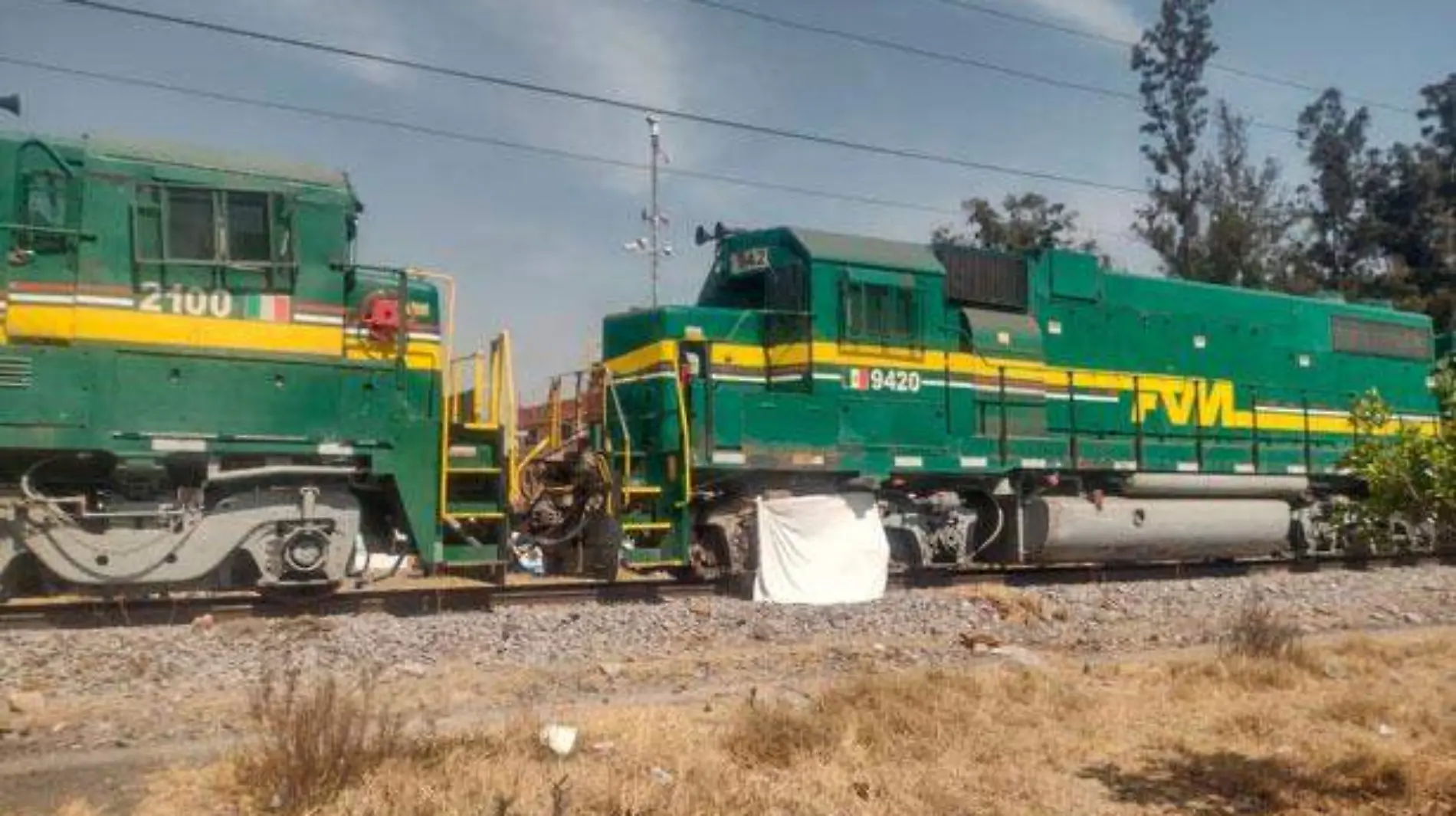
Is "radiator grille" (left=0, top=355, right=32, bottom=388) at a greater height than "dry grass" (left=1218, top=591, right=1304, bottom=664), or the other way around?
"radiator grille" (left=0, top=355, right=32, bottom=388)

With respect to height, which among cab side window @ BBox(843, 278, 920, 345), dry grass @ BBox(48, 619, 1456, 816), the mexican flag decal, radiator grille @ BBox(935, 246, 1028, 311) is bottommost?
dry grass @ BBox(48, 619, 1456, 816)

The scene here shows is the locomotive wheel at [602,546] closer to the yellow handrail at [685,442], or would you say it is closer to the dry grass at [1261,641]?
the yellow handrail at [685,442]

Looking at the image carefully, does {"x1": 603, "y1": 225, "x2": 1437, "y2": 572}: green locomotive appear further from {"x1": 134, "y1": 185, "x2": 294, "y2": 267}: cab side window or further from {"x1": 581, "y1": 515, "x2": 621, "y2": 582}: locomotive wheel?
{"x1": 134, "y1": 185, "x2": 294, "y2": 267}: cab side window

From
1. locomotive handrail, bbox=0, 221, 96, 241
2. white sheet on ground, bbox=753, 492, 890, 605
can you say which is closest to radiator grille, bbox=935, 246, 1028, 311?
white sheet on ground, bbox=753, 492, 890, 605

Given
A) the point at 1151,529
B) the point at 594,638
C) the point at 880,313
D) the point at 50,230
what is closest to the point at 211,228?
the point at 50,230

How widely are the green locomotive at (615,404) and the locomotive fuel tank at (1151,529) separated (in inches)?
1.9

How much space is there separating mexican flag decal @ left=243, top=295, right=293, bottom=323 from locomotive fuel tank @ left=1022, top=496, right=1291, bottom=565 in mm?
8658

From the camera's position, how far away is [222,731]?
582 cm

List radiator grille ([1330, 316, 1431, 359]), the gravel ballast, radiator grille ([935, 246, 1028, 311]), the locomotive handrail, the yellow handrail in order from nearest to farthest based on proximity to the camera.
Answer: the gravel ballast < the locomotive handrail < the yellow handrail < radiator grille ([935, 246, 1028, 311]) < radiator grille ([1330, 316, 1431, 359])

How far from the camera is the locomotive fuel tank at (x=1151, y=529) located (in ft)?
44.8

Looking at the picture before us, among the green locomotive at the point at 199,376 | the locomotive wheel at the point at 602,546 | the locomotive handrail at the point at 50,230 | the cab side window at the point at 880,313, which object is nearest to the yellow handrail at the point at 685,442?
the locomotive wheel at the point at 602,546

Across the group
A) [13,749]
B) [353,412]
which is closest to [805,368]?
[353,412]

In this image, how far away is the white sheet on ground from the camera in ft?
37.9

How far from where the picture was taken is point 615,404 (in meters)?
11.5
